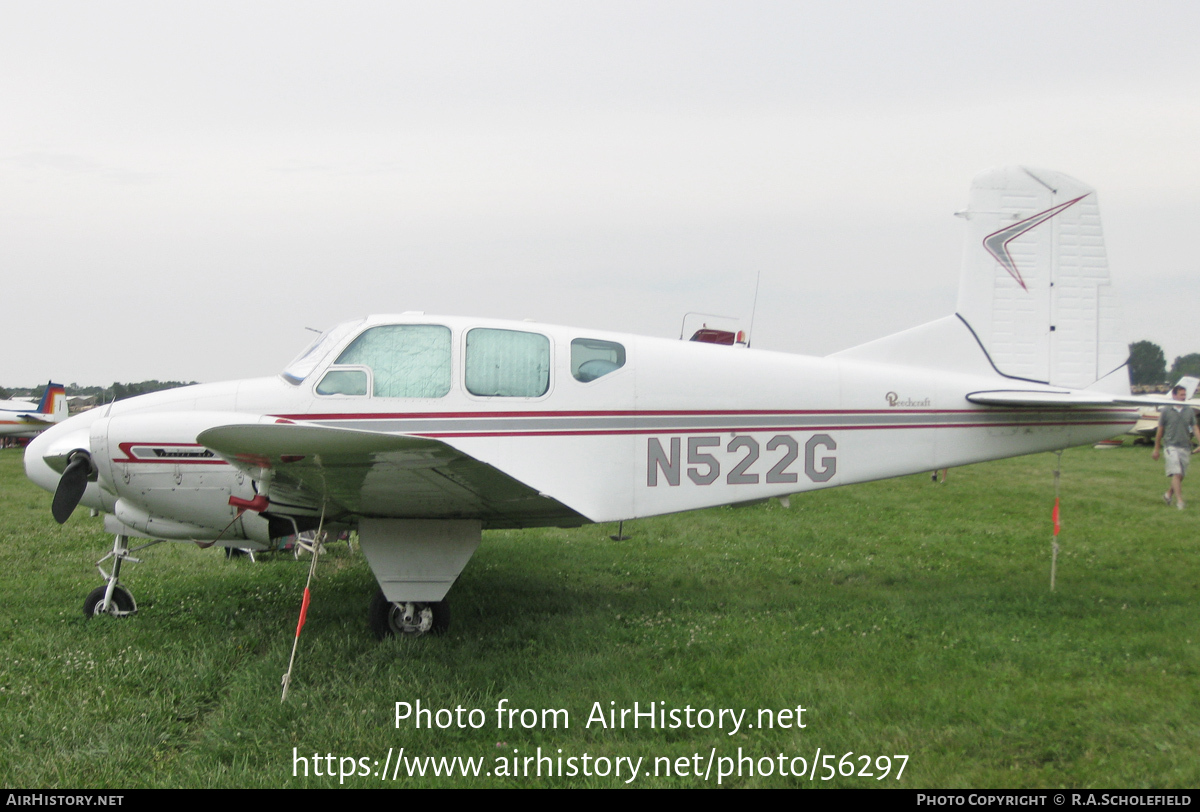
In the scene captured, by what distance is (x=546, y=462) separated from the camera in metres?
5.17

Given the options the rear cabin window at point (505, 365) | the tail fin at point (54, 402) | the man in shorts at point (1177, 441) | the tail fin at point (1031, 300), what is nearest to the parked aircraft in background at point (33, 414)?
the tail fin at point (54, 402)

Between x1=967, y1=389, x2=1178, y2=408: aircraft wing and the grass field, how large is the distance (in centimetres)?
155

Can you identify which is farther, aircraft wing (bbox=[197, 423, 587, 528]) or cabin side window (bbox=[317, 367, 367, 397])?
cabin side window (bbox=[317, 367, 367, 397])

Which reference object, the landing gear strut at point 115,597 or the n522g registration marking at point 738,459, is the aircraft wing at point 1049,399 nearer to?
the n522g registration marking at point 738,459

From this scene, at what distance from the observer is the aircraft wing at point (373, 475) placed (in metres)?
3.69

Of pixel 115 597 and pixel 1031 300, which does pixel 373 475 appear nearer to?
pixel 115 597

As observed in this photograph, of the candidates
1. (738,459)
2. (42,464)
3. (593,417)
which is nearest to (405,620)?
(593,417)

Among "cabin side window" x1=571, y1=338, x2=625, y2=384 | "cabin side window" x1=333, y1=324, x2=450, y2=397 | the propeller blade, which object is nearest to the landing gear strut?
the propeller blade

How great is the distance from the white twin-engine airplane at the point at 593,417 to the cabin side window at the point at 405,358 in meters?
0.01

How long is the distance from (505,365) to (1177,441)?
1029 cm

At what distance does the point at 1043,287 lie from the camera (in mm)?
6098

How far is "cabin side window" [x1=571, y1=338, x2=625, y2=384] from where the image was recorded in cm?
531

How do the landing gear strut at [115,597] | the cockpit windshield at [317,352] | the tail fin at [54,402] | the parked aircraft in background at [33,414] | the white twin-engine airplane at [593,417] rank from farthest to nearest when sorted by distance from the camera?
the tail fin at [54,402] → the parked aircraft in background at [33,414] → the landing gear strut at [115,597] → the cockpit windshield at [317,352] → the white twin-engine airplane at [593,417]

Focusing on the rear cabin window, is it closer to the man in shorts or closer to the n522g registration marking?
the n522g registration marking
